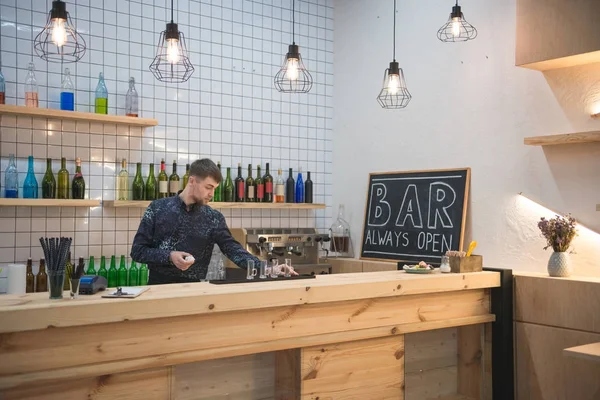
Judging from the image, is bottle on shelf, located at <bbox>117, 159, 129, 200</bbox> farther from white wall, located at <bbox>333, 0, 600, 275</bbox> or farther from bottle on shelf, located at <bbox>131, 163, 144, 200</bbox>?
white wall, located at <bbox>333, 0, 600, 275</bbox>

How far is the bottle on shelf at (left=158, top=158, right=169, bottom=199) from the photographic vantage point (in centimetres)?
494

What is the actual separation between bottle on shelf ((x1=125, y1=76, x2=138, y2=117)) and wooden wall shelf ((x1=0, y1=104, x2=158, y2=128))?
103 millimetres

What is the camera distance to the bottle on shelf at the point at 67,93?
4.58 metres

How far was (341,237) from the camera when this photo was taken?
19.3ft

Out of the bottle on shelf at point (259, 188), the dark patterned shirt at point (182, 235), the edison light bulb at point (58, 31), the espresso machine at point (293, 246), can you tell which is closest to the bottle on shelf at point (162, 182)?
the espresso machine at point (293, 246)

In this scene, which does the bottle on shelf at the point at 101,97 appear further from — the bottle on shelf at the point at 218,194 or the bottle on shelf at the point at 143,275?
the bottle on shelf at the point at 143,275

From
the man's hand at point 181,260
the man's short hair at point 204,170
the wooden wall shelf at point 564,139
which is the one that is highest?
the wooden wall shelf at point 564,139

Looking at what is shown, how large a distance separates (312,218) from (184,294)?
3.30 meters

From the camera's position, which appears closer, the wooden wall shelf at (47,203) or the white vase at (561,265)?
the white vase at (561,265)

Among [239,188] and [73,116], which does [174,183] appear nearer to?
[239,188]

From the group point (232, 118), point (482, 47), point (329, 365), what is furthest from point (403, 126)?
point (329, 365)

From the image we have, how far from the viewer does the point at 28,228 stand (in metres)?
4.56

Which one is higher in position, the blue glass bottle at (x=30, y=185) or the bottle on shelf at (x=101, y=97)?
the bottle on shelf at (x=101, y=97)

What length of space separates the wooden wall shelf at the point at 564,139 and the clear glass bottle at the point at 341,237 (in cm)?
204
